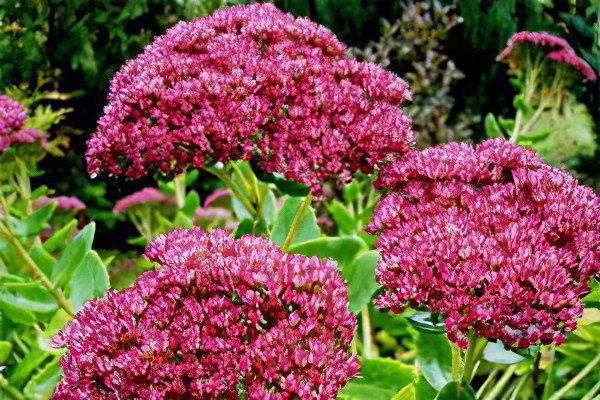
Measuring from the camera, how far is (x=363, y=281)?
1.15 m

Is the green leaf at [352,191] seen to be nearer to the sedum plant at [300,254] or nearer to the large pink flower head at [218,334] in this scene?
the sedum plant at [300,254]

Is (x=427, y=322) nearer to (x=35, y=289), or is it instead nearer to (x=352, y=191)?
(x=35, y=289)

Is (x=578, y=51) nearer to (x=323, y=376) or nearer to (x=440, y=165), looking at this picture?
(x=440, y=165)

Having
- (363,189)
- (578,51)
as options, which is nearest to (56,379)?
(363,189)

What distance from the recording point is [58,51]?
9.66ft

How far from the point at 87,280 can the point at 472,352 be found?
2.56ft

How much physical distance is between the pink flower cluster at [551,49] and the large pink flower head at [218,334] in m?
1.20

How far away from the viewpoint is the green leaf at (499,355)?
0.93 m

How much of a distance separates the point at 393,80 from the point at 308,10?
1.76m

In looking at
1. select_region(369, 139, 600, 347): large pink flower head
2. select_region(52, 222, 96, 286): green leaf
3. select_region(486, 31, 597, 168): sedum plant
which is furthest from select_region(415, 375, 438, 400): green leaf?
select_region(486, 31, 597, 168): sedum plant

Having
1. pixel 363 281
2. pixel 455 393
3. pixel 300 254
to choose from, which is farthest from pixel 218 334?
pixel 363 281

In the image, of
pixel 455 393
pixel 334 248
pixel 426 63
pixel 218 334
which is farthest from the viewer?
pixel 426 63

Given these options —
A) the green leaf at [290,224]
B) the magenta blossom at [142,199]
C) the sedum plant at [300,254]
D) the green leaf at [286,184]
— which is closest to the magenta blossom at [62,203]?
the magenta blossom at [142,199]

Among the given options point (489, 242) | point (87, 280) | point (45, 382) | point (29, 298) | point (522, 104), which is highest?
point (489, 242)
